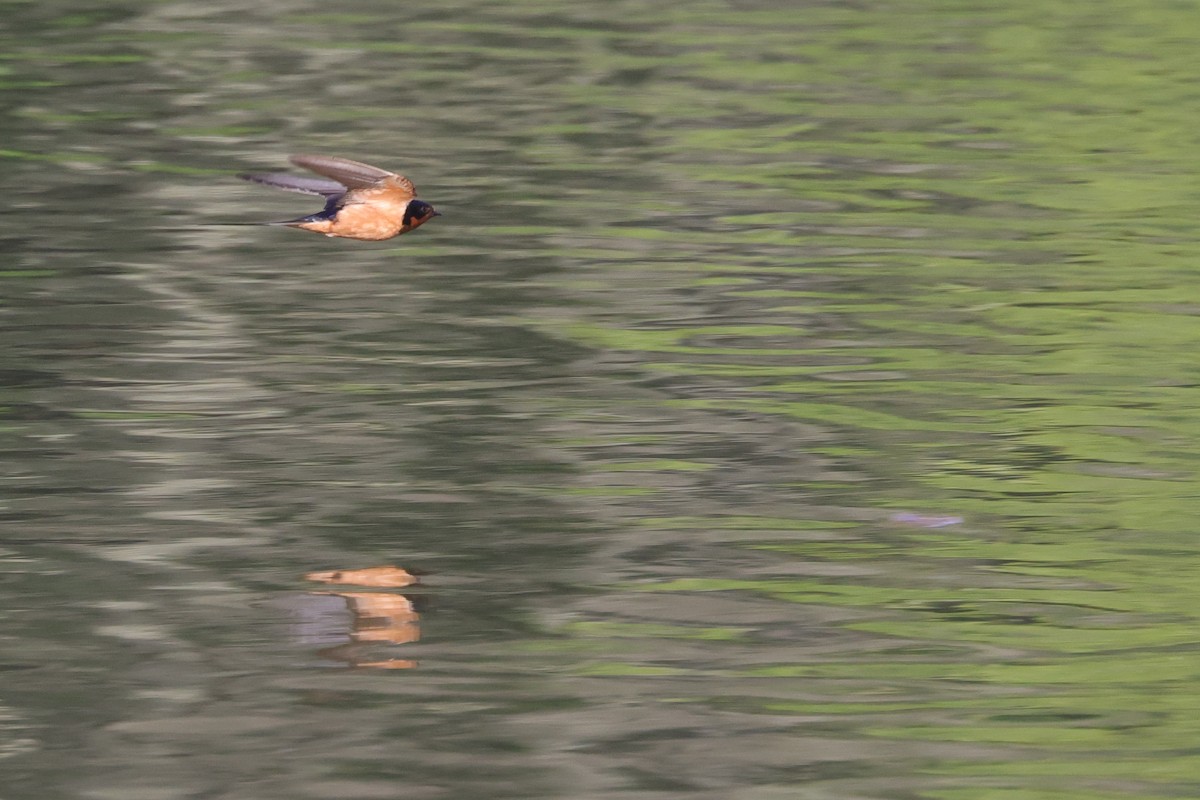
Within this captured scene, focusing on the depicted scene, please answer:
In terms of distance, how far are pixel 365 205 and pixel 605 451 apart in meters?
1.18

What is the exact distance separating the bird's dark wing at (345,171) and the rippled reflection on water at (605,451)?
37.3 inches

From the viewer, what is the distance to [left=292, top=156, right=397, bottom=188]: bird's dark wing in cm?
705

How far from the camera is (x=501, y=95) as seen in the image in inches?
579

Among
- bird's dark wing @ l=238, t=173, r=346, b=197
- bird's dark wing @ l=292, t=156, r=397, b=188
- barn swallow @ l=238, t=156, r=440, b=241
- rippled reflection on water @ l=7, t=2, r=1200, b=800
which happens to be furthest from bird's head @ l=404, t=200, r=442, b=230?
rippled reflection on water @ l=7, t=2, r=1200, b=800

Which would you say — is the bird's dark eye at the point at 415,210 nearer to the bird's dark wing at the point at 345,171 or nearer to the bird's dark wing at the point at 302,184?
the bird's dark wing at the point at 345,171

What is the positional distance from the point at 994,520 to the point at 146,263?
15.6 feet

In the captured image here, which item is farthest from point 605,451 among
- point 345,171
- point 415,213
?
point 345,171

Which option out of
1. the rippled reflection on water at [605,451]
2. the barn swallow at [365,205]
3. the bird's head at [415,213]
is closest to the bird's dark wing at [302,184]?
the barn swallow at [365,205]

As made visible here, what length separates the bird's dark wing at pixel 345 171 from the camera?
7.05 meters

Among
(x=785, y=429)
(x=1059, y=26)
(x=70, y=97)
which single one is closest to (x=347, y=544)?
(x=785, y=429)

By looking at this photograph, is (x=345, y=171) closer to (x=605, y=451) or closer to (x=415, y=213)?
(x=415, y=213)

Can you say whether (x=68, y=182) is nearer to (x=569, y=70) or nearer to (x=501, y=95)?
(x=501, y=95)

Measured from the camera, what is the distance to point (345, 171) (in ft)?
23.4

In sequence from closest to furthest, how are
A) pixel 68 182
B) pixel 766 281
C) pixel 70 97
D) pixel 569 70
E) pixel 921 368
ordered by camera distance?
1. pixel 921 368
2. pixel 766 281
3. pixel 68 182
4. pixel 70 97
5. pixel 569 70
